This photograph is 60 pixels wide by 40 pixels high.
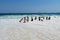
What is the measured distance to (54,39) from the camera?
8.80 m

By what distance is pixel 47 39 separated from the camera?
29.0ft

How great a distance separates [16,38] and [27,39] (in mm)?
721

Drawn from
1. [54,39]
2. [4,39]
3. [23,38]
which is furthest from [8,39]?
[54,39]

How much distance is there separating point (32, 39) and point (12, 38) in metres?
1.19

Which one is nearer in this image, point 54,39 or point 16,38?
point 54,39

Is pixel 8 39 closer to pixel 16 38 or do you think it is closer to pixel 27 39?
pixel 16 38

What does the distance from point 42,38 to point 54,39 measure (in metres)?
0.71

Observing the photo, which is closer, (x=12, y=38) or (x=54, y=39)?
(x=54, y=39)

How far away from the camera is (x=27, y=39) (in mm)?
9031

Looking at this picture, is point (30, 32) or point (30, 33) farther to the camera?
point (30, 32)

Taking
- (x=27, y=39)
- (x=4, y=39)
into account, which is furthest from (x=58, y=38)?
(x=4, y=39)

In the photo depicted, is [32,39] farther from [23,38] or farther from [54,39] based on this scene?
[54,39]

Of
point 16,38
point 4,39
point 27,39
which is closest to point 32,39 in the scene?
point 27,39

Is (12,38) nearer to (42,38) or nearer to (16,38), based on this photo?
(16,38)
